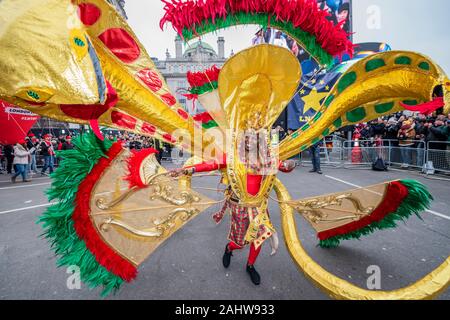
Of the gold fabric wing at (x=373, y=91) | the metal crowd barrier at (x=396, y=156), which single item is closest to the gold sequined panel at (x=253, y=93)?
the gold fabric wing at (x=373, y=91)

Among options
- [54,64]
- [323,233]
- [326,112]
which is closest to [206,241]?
[323,233]

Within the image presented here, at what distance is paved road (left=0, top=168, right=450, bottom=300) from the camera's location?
2.09 metres

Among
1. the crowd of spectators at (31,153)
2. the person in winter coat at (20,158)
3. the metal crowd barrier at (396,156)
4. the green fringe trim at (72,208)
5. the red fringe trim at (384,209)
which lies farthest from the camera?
the crowd of spectators at (31,153)

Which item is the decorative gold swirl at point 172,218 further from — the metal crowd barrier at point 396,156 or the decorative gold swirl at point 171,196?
the metal crowd barrier at point 396,156

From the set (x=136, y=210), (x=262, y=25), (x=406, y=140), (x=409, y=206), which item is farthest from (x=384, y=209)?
(x=406, y=140)

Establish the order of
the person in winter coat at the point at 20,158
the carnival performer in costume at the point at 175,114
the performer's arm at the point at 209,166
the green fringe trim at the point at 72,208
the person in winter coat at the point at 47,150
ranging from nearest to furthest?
the carnival performer in costume at the point at 175,114, the green fringe trim at the point at 72,208, the performer's arm at the point at 209,166, the person in winter coat at the point at 20,158, the person in winter coat at the point at 47,150

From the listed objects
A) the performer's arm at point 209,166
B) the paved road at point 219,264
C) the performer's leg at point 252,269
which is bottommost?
the paved road at point 219,264

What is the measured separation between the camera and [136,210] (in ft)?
6.26

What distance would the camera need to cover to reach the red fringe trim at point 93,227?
5.32 ft

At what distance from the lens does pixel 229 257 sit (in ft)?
8.09

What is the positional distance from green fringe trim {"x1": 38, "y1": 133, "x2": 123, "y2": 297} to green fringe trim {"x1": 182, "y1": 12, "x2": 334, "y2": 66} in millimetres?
1117

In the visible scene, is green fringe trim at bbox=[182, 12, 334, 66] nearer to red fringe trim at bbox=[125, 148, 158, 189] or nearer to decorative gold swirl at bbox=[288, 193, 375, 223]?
red fringe trim at bbox=[125, 148, 158, 189]

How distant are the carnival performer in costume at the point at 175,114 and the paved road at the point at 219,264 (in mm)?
325
